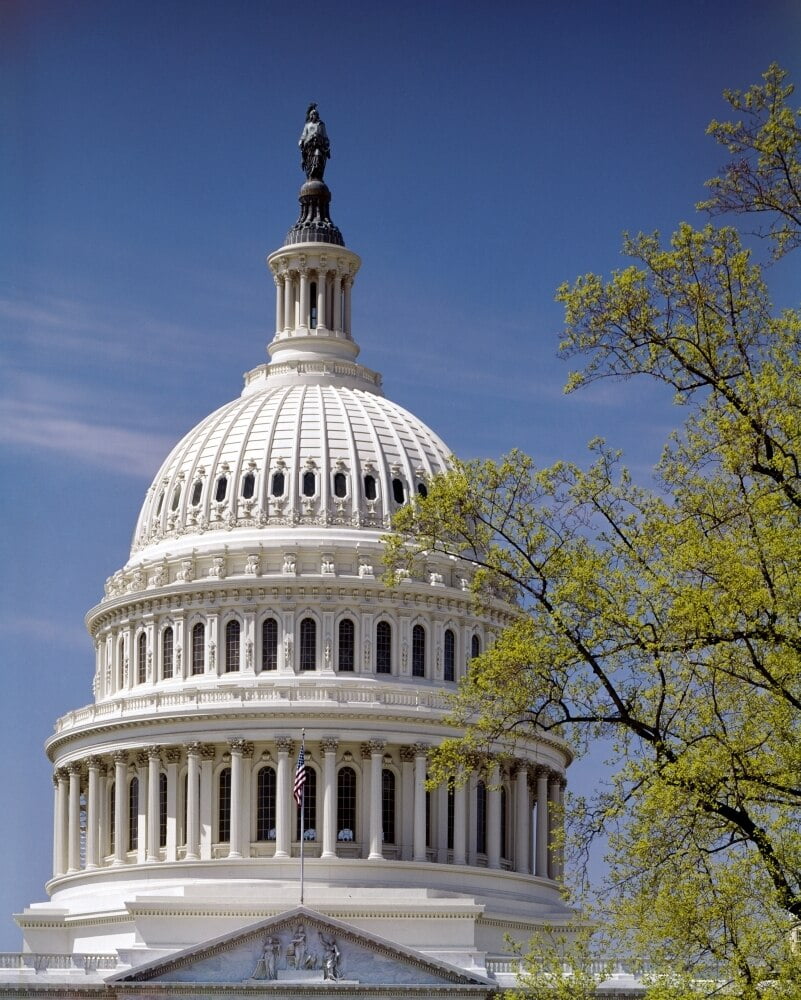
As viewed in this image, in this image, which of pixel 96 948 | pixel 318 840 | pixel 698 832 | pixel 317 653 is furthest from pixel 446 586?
pixel 698 832

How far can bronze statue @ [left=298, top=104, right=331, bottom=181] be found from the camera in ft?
454

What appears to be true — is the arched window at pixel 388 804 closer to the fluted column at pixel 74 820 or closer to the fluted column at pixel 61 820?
the fluted column at pixel 74 820

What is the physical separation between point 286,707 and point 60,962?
20920 mm

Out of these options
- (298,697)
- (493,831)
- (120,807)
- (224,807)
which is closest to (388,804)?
(493,831)

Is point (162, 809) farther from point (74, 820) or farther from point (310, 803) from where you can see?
point (310, 803)

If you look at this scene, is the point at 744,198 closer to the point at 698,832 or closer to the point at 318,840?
the point at 698,832

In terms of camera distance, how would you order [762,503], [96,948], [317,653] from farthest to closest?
[317,653] < [96,948] < [762,503]

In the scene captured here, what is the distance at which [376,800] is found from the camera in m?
116

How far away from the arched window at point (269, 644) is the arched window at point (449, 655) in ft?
29.9

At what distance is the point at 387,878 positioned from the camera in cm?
11331

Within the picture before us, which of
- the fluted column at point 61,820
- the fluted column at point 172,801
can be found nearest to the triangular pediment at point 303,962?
the fluted column at point 172,801

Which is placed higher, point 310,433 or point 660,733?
point 310,433

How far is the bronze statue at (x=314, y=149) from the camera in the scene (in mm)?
138500

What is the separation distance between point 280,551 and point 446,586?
29.9 feet
